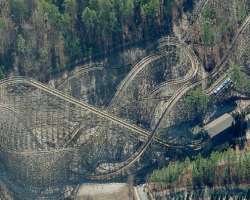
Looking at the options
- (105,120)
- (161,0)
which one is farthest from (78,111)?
(161,0)

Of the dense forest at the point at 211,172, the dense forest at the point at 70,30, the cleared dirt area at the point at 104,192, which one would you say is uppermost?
the dense forest at the point at 70,30

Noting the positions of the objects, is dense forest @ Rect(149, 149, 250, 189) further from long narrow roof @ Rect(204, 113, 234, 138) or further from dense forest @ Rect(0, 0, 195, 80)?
dense forest @ Rect(0, 0, 195, 80)

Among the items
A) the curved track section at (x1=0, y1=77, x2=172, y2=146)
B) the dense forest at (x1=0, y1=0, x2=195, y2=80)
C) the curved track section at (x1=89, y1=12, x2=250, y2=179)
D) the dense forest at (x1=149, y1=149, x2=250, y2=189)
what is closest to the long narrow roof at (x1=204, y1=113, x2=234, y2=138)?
the dense forest at (x1=149, y1=149, x2=250, y2=189)

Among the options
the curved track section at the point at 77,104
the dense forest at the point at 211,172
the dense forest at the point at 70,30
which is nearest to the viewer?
the dense forest at the point at 211,172

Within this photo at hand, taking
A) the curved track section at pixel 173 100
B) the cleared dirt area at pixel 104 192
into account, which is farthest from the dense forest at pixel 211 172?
the curved track section at pixel 173 100

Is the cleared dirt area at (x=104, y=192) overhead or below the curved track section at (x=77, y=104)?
below

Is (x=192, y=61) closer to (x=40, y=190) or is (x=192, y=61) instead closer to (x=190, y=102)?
(x=190, y=102)

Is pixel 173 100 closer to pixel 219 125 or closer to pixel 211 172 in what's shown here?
pixel 219 125

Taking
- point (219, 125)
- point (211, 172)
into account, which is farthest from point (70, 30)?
point (211, 172)

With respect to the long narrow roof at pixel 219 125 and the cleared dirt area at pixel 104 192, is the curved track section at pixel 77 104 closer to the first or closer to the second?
the long narrow roof at pixel 219 125
